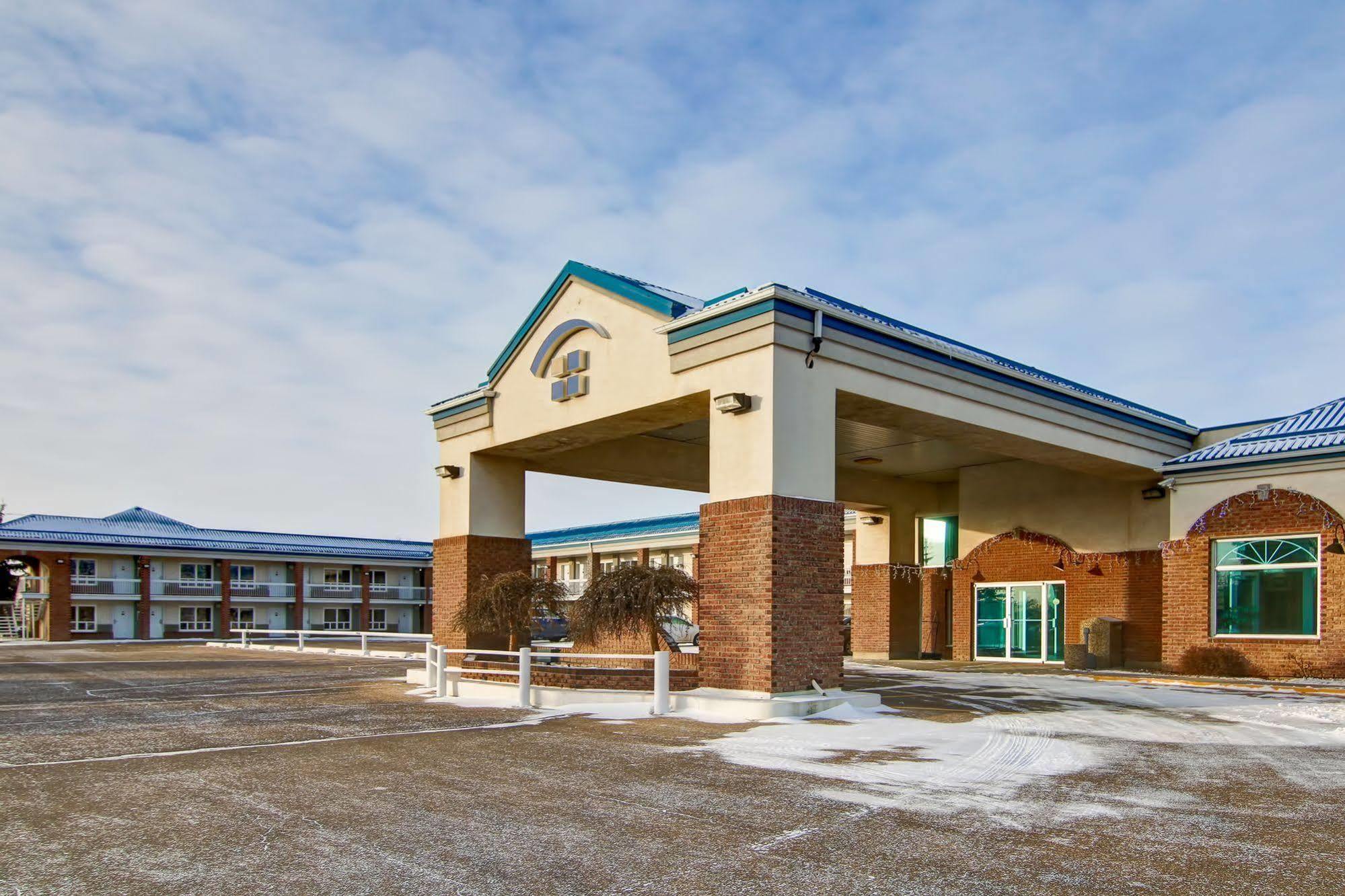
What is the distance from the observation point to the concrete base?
13.8m

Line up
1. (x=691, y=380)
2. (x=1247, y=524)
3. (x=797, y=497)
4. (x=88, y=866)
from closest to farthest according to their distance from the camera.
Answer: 1. (x=88, y=866)
2. (x=797, y=497)
3. (x=691, y=380)
4. (x=1247, y=524)

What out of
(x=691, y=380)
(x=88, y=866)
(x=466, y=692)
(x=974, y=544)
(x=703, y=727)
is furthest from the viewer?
(x=974, y=544)

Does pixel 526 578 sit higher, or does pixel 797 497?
pixel 797 497

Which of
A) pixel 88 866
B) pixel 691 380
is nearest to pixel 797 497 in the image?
pixel 691 380

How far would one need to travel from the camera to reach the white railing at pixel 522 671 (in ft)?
47.1

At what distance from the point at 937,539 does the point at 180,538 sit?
1762 inches

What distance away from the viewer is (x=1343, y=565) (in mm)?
19453

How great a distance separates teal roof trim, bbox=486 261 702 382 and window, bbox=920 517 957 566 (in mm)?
15038

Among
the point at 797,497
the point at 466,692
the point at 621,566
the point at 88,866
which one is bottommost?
the point at 466,692

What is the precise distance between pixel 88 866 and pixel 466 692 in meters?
11.3

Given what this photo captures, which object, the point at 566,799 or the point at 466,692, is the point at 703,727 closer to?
the point at 566,799

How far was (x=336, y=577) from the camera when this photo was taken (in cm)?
6481

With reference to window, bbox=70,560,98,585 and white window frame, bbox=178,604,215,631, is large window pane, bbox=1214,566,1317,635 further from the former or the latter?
white window frame, bbox=178,604,215,631

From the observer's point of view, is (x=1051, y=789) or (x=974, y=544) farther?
(x=974, y=544)
